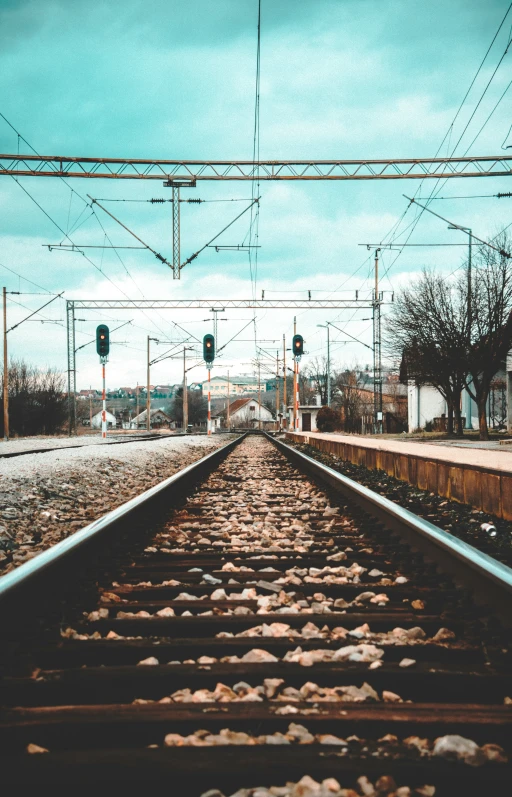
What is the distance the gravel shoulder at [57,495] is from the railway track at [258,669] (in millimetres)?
1065

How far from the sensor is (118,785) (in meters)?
1.49

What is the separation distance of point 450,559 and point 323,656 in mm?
1299

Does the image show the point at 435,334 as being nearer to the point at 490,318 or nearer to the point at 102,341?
the point at 490,318

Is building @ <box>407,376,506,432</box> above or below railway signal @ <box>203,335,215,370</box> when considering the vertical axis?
below

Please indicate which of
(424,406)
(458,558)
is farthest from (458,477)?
(424,406)

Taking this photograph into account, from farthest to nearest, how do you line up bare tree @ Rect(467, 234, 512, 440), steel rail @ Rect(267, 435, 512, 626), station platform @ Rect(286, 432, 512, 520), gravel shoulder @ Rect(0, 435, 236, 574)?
bare tree @ Rect(467, 234, 512, 440)
station platform @ Rect(286, 432, 512, 520)
gravel shoulder @ Rect(0, 435, 236, 574)
steel rail @ Rect(267, 435, 512, 626)

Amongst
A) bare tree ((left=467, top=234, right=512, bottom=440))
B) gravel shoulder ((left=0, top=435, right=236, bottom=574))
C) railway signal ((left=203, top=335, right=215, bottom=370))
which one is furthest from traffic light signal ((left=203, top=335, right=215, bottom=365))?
gravel shoulder ((left=0, top=435, right=236, bottom=574))

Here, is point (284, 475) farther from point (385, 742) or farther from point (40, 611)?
point (385, 742)

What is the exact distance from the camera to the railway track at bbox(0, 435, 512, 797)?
1552 millimetres

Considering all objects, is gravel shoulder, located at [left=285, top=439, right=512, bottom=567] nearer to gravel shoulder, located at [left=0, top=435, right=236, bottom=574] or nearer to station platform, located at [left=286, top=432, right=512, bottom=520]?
station platform, located at [left=286, top=432, right=512, bottom=520]

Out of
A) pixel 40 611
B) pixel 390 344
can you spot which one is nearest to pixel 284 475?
pixel 40 611

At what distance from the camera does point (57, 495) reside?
7.51 meters

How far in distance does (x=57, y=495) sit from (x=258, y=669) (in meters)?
5.88

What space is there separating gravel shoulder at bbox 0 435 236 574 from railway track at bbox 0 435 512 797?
106cm
